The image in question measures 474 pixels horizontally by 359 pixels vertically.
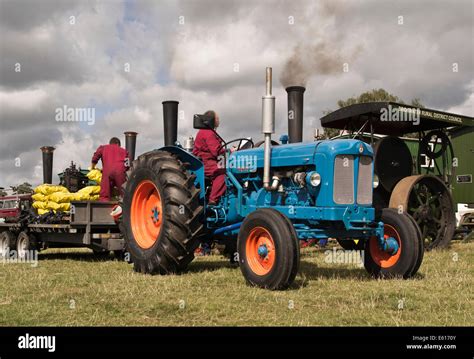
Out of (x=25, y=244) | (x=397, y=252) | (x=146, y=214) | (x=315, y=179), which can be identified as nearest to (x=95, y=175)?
(x=25, y=244)

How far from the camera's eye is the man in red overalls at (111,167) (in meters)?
9.28

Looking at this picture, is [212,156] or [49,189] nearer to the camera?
[212,156]

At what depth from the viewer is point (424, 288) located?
5.60 m

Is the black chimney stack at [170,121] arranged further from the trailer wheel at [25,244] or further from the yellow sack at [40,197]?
the trailer wheel at [25,244]

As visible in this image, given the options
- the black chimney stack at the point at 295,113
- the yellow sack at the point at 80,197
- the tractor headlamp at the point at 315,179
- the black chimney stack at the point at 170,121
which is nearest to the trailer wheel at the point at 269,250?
the tractor headlamp at the point at 315,179

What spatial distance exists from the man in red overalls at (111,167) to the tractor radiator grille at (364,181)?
453cm

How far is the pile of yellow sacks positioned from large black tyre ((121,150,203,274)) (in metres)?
2.40

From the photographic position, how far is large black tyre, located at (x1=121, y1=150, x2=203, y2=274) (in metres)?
6.53

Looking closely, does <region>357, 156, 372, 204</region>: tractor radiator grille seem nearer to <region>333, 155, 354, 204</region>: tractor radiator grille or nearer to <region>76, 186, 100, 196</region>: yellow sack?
<region>333, 155, 354, 204</region>: tractor radiator grille

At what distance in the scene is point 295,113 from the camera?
27.0 feet

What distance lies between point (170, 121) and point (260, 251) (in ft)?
11.6

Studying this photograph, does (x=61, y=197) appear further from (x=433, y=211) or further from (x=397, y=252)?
(x=433, y=211)

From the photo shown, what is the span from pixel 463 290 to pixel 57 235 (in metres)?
6.43
